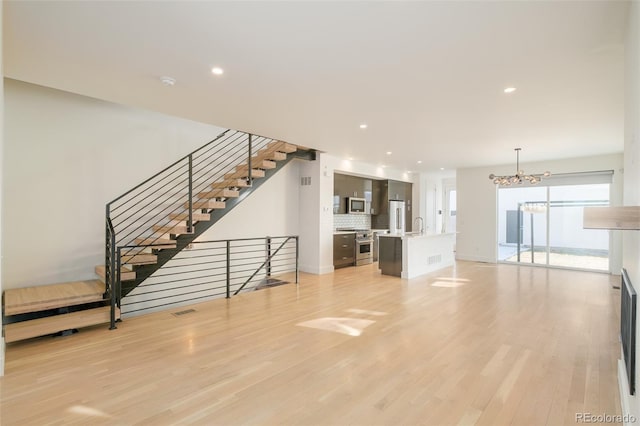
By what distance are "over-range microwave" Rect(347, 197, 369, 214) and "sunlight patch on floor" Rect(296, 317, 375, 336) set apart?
4.59 m

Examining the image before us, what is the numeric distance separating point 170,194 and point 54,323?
8.43ft

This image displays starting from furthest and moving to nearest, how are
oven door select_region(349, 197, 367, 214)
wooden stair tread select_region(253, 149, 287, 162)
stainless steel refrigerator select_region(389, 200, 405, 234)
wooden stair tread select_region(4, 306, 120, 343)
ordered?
stainless steel refrigerator select_region(389, 200, 405, 234) → oven door select_region(349, 197, 367, 214) → wooden stair tread select_region(253, 149, 287, 162) → wooden stair tread select_region(4, 306, 120, 343)

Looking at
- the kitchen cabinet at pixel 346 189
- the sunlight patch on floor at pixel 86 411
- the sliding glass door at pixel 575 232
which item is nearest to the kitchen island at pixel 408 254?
the kitchen cabinet at pixel 346 189

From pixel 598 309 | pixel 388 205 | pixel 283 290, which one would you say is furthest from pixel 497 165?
pixel 283 290

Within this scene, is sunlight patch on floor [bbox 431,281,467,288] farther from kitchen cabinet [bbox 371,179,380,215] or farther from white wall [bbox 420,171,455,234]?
white wall [bbox 420,171,455,234]

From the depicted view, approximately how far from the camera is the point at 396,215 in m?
9.53

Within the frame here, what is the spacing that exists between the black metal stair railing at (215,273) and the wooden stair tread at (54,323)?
1021 mm

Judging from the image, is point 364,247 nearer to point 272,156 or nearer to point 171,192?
point 272,156

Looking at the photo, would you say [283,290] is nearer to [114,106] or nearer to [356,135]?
[356,135]

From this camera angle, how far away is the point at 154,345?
10.8ft

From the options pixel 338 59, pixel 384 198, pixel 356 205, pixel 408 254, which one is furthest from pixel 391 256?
pixel 338 59

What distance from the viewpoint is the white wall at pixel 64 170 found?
3977 millimetres

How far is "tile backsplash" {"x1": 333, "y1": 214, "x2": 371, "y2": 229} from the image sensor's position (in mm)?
8570

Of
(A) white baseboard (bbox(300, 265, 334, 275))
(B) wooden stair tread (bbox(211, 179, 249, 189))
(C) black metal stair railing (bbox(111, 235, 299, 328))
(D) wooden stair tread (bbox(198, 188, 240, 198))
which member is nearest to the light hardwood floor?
(C) black metal stair railing (bbox(111, 235, 299, 328))
